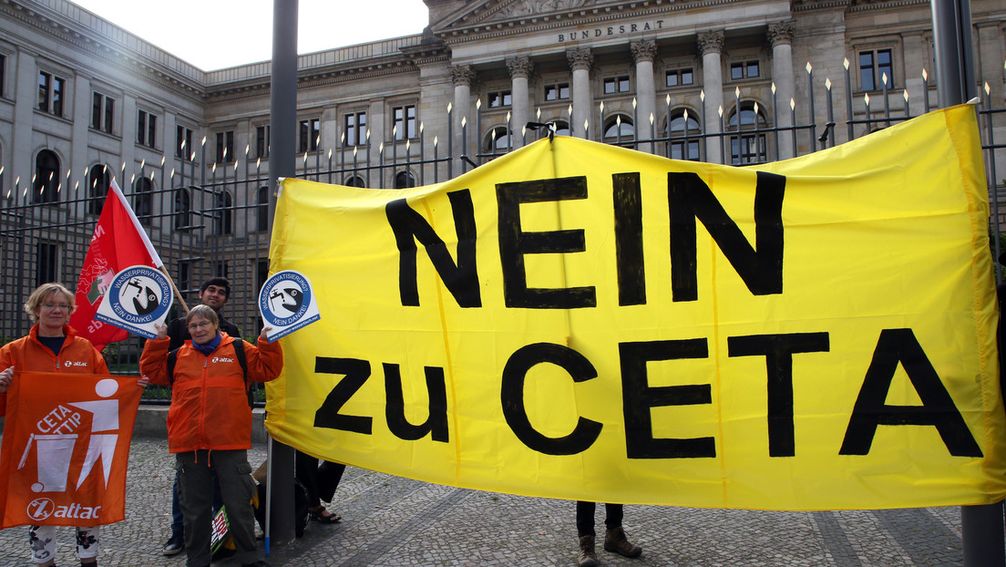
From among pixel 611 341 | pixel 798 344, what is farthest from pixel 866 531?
pixel 611 341

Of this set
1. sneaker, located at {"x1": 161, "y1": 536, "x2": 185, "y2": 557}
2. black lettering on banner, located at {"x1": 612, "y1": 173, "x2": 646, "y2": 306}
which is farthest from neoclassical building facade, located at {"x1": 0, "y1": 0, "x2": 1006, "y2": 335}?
black lettering on banner, located at {"x1": 612, "y1": 173, "x2": 646, "y2": 306}

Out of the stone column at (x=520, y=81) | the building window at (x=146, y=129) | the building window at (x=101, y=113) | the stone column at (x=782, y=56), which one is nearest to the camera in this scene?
the stone column at (x=782, y=56)

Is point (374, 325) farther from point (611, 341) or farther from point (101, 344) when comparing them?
point (101, 344)

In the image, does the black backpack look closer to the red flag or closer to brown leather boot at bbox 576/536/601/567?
the red flag

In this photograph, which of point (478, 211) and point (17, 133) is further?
point (17, 133)

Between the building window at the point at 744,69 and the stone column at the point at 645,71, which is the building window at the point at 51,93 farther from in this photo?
the building window at the point at 744,69

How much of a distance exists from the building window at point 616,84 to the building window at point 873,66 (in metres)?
12.9

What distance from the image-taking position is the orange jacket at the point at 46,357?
4.07 meters

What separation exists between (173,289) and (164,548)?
2.01 m

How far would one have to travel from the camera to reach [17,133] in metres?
34.4

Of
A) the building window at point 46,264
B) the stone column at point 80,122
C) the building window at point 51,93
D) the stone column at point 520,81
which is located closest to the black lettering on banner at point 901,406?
the building window at point 46,264

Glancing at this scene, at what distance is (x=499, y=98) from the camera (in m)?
42.9

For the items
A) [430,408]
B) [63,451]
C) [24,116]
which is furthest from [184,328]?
[24,116]

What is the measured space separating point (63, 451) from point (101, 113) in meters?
42.2
